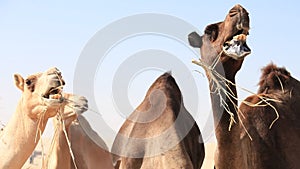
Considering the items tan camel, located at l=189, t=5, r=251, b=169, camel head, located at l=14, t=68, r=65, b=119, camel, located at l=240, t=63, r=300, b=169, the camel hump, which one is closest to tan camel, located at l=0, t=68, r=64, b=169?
camel head, located at l=14, t=68, r=65, b=119

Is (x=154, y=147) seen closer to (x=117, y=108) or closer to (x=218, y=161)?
(x=218, y=161)

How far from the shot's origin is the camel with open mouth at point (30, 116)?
541 cm

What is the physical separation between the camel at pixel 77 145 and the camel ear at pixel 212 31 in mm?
1538

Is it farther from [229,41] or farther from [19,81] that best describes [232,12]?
[19,81]

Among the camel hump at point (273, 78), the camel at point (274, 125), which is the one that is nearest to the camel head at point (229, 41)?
the camel at point (274, 125)

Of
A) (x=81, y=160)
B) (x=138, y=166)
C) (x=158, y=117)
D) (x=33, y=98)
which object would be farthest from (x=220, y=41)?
(x=81, y=160)

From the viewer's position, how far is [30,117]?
5.59 m

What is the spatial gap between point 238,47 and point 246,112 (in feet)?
4.06

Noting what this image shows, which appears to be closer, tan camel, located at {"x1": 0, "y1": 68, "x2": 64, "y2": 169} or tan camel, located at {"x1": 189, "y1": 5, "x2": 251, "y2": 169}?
tan camel, located at {"x1": 189, "y1": 5, "x2": 251, "y2": 169}

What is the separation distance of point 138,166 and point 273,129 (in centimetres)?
162

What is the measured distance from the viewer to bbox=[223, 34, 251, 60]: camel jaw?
16.3 feet

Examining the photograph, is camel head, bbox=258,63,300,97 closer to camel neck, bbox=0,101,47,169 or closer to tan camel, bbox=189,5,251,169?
tan camel, bbox=189,5,251,169

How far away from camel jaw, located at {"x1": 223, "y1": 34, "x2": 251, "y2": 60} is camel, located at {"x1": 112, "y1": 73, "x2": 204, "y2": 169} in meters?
0.96

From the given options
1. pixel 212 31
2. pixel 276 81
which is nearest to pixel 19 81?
pixel 212 31
